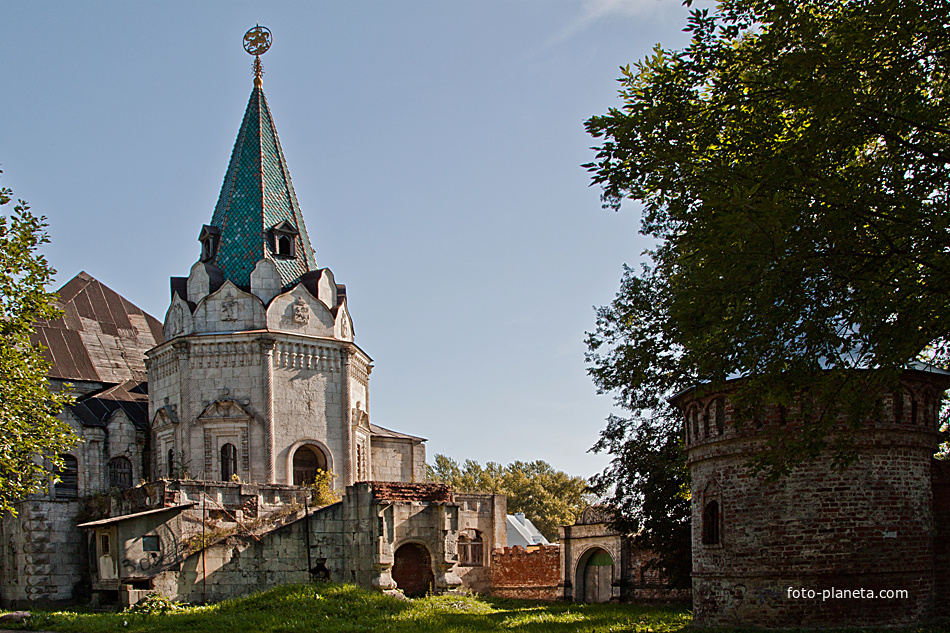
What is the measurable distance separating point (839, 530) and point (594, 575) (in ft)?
48.4

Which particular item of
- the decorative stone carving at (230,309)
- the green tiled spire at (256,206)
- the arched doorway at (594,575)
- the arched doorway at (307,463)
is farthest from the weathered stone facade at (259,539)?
the green tiled spire at (256,206)

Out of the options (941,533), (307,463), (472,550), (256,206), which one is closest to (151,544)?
(307,463)

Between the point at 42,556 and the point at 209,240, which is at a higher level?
the point at 209,240

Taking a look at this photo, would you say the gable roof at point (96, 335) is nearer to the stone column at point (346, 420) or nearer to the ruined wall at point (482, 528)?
the stone column at point (346, 420)

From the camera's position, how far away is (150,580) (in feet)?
81.6

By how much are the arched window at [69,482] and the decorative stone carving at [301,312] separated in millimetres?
8203

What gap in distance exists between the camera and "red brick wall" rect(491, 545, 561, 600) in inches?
1292

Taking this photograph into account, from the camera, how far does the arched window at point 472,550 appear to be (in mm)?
34188

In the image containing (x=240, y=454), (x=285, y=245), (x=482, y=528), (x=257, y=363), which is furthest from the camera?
(x=482, y=528)

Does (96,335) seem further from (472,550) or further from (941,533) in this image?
(941,533)

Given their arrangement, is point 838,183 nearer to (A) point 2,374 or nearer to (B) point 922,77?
(B) point 922,77

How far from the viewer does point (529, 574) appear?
33062mm

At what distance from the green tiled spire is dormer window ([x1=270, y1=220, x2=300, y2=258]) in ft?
0.35

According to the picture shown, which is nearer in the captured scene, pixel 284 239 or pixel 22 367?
pixel 22 367
